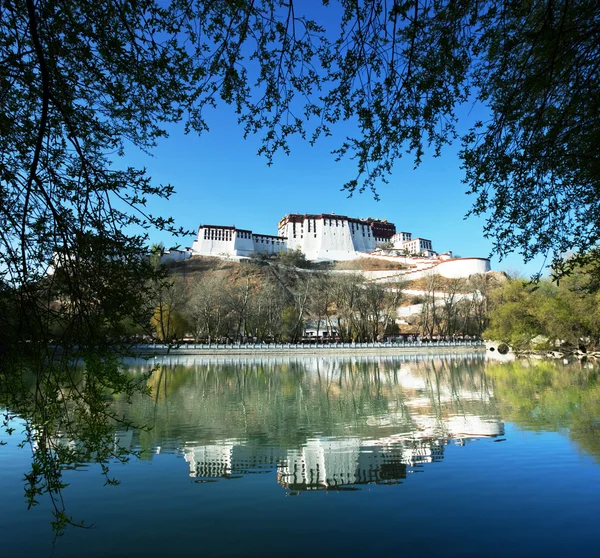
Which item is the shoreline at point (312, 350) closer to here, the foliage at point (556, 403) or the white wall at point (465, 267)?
the foliage at point (556, 403)

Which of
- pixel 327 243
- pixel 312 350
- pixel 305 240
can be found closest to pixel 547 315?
pixel 312 350

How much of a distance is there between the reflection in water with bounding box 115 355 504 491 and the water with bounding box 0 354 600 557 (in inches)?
1.9

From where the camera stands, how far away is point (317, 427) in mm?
9906

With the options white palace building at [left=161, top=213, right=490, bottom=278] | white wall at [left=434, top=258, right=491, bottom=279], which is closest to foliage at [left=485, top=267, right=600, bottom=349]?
white wall at [left=434, top=258, right=491, bottom=279]

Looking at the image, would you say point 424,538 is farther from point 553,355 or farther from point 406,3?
point 553,355

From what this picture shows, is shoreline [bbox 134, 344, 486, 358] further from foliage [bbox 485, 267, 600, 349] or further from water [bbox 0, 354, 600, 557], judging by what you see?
water [bbox 0, 354, 600, 557]

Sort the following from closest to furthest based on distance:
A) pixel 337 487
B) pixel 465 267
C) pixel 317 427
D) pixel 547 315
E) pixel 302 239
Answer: pixel 337 487 < pixel 317 427 < pixel 547 315 < pixel 465 267 < pixel 302 239

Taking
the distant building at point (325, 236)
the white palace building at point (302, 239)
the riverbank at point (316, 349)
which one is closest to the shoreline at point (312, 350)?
the riverbank at point (316, 349)

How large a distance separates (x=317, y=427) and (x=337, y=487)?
379 cm

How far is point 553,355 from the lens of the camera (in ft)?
106

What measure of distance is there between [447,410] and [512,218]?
25.5 feet

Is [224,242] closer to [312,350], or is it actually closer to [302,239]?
A: [302,239]

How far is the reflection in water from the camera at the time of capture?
6977mm

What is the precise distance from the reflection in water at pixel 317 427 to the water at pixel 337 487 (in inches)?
1.9
